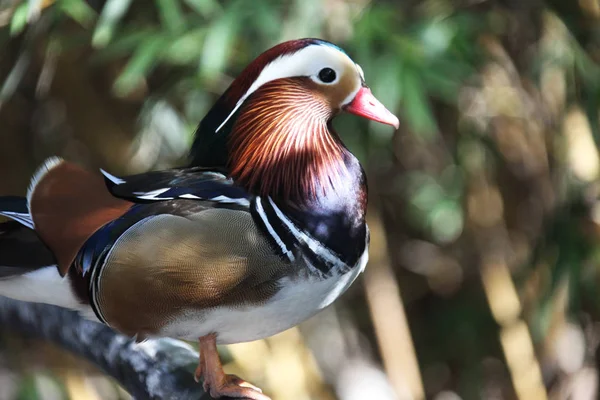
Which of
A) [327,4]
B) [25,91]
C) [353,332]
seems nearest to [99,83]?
[25,91]

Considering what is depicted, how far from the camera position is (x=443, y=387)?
2.22 metres

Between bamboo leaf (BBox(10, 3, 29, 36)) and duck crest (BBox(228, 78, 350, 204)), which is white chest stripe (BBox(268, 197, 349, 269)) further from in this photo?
bamboo leaf (BBox(10, 3, 29, 36))

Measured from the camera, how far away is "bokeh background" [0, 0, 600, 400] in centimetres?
149

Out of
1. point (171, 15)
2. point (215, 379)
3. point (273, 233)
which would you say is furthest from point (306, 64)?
point (171, 15)

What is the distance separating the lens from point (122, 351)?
3.45ft

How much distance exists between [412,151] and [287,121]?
3.59 feet

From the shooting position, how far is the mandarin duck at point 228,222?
85cm

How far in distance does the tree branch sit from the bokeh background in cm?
46

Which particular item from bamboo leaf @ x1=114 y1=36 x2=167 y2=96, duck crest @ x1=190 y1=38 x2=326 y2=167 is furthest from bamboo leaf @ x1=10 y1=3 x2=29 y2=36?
duck crest @ x1=190 y1=38 x2=326 y2=167

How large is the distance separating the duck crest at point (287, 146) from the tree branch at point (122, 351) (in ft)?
0.80

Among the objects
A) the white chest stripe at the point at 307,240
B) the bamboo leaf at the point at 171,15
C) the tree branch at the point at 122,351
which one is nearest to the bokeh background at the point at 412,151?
the bamboo leaf at the point at 171,15

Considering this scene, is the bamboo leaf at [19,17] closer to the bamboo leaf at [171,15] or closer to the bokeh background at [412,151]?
the bokeh background at [412,151]

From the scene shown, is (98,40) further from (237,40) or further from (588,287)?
(588,287)

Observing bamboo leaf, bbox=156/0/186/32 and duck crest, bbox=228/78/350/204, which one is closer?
duck crest, bbox=228/78/350/204
